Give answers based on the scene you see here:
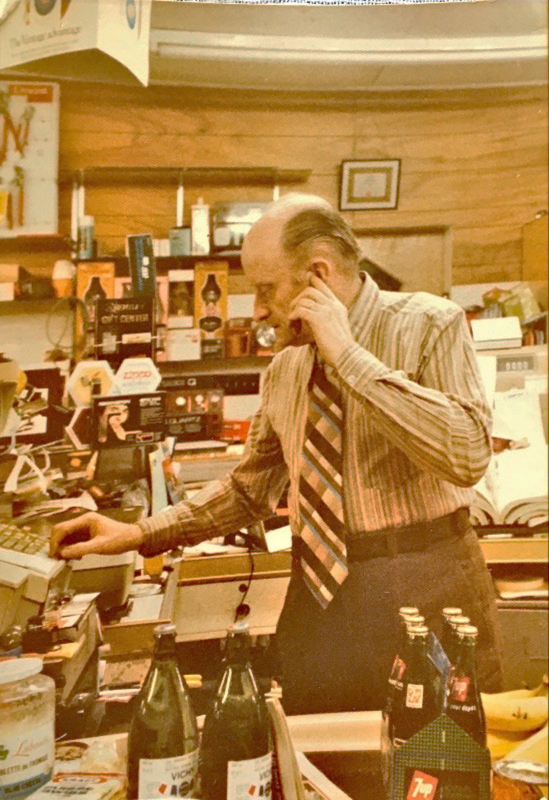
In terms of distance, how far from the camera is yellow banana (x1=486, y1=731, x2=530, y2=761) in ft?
3.60

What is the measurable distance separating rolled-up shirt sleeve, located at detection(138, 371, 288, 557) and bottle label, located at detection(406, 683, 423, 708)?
0.56 metres

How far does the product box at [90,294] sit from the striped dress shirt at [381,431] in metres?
0.40

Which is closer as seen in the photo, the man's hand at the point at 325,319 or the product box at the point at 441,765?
the product box at the point at 441,765

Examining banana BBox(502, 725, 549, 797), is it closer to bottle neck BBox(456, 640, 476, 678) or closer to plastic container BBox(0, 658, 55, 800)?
bottle neck BBox(456, 640, 476, 678)

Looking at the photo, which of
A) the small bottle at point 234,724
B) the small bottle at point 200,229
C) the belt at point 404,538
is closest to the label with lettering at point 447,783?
the small bottle at point 234,724

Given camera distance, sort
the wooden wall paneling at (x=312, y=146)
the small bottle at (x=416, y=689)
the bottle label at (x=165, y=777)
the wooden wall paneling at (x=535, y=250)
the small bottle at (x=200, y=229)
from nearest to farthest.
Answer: the bottle label at (x=165, y=777), the small bottle at (x=416, y=689), the wooden wall paneling at (x=535, y=250), the wooden wall paneling at (x=312, y=146), the small bottle at (x=200, y=229)

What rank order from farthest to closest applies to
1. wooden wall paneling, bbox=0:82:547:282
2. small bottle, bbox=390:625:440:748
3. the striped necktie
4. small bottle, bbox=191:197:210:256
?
small bottle, bbox=191:197:210:256
wooden wall paneling, bbox=0:82:547:282
the striped necktie
small bottle, bbox=390:625:440:748

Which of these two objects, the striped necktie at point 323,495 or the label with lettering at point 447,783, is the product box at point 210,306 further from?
the label with lettering at point 447,783

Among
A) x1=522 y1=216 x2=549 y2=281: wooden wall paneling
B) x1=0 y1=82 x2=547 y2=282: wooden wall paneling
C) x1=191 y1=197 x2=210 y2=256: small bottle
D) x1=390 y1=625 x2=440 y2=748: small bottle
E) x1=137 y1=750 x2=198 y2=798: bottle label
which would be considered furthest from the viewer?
x1=191 y1=197 x2=210 y2=256: small bottle

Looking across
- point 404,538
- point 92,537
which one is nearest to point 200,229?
point 92,537

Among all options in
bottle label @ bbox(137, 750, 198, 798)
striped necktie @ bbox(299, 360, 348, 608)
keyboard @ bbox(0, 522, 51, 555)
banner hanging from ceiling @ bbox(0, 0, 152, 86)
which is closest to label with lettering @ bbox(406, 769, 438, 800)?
bottle label @ bbox(137, 750, 198, 798)

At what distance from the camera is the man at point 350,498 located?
1283mm

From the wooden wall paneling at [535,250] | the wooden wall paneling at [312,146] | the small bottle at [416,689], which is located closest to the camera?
the small bottle at [416,689]

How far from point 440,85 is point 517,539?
39.1 inches
